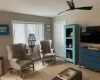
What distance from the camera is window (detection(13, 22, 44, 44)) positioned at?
452 centimetres

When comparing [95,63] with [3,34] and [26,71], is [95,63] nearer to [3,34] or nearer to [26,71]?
[26,71]

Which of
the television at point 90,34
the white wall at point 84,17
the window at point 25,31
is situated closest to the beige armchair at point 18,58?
the window at point 25,31

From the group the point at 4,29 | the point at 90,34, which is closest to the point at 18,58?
the point at 4,29

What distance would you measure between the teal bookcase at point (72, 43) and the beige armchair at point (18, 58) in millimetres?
1763

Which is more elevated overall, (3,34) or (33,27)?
(33,27)

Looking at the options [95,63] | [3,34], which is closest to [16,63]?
[3,34]

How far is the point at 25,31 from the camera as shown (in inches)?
192

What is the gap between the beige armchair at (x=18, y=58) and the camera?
3473 millimetres

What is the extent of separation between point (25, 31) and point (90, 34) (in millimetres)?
2786

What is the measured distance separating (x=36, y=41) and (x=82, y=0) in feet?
10.0

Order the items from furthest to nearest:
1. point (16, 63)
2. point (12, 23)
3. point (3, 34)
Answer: point (12, 23), point (3, 34), point (16, 63)

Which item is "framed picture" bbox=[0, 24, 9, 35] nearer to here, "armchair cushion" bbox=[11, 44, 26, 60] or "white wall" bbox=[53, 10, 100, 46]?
"armchair cushion" bbox=[11, 44, 26, 60]

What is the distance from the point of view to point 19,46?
13.3ft

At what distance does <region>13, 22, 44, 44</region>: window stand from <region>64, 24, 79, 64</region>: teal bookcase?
4.58ft
